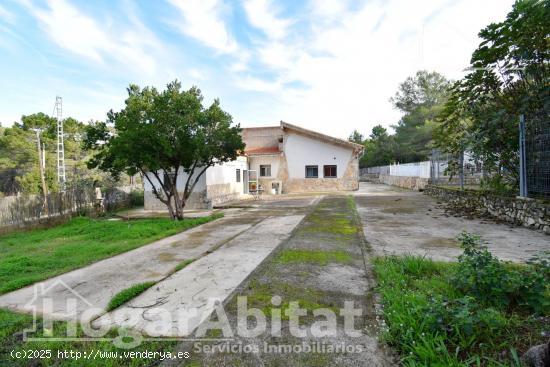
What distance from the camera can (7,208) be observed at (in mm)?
10352

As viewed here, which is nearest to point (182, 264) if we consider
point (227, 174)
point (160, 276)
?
point (160, 276)

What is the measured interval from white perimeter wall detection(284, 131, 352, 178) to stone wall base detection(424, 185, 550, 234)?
1044cm

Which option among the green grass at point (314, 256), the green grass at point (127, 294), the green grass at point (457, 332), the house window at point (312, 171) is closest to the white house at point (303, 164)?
the house window at point (312, 171)

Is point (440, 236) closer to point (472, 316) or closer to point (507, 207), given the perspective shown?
point (507, 207)

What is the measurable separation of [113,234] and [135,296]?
5418 mm

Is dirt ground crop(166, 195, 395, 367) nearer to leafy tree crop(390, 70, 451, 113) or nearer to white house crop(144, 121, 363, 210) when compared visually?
white house crop(144, 121, 363, 210)

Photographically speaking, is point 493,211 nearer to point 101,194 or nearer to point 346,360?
point 346,360

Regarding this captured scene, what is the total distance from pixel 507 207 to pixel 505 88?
3.31 m

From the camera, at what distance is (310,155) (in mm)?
21969

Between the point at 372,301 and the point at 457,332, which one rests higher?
the point at 457,332

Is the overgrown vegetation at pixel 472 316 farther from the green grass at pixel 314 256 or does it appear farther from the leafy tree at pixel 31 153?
the leafy tree at pixel 31 153

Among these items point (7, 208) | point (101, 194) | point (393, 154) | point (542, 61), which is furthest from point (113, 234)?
point (393, 154)

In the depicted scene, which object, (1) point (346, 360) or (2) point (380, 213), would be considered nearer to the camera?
(1) point (346, 360)

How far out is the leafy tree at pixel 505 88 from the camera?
6504mm
